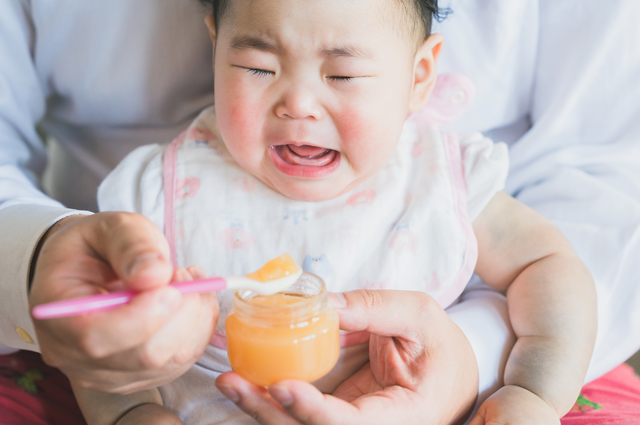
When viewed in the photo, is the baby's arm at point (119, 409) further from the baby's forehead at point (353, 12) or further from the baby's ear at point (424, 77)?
the baby's ear at point (424, 77)

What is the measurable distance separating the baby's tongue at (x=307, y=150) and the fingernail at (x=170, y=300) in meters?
0.58

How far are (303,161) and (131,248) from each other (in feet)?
1.81

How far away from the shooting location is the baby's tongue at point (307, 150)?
1.20 metres

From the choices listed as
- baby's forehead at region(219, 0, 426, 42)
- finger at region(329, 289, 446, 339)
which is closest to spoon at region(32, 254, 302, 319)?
finger at region(329, 289, 446, 339)

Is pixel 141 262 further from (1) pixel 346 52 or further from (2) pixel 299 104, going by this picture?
(1) pixel 346 52

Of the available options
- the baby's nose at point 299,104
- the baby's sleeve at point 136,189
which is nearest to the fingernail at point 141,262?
the baby's nose at point 299,104

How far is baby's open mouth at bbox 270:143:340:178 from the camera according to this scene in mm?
1189

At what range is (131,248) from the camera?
72cm

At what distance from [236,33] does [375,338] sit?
2.40ft

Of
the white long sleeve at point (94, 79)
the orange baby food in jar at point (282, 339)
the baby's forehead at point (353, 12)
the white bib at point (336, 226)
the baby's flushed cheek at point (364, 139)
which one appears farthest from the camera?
the white long sleeve at point (94, 79)

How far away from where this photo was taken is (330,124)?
1130mm

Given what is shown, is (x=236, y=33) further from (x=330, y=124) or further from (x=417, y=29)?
(x=417, y=29)

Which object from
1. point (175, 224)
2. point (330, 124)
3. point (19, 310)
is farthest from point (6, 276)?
point (330, 124)

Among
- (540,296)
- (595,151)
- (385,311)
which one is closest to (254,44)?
(385,311)
